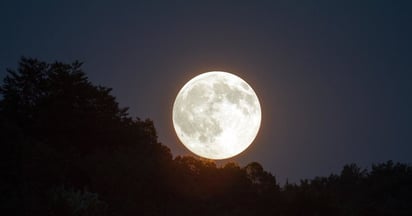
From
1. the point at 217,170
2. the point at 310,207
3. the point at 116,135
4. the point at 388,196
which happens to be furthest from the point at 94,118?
the point at 388,196

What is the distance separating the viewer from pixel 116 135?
5466cm

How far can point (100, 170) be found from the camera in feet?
137

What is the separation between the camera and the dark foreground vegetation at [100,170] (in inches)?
1302

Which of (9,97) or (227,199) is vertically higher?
(9,97)

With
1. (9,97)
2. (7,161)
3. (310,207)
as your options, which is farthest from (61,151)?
(310,207)

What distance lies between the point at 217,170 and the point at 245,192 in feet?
15.9

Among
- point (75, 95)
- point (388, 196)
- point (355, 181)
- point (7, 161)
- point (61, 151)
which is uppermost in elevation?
point (355, 181)

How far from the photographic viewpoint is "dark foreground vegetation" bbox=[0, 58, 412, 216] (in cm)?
3306

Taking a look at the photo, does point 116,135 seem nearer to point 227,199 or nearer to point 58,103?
point 58,103

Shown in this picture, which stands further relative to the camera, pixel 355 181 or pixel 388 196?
pixel 355 181

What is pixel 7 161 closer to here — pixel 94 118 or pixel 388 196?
pixel 94 118

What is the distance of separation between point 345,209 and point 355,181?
45.4 m

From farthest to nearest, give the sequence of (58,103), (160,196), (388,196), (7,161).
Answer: (388,196) → (58,103) → (160,196) → (7,161)

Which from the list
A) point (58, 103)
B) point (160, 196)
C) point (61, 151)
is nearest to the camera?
point (160, 196)
